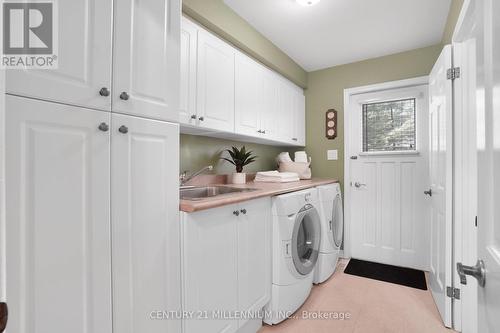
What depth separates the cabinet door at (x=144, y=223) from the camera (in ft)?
3.21

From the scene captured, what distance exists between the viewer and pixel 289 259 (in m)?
1.80

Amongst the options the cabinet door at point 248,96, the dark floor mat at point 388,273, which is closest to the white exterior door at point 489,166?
the cabinet door at point 248,96

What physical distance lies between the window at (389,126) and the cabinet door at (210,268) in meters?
2.34

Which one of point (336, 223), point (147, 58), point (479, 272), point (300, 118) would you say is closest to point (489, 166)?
point (479, 272)

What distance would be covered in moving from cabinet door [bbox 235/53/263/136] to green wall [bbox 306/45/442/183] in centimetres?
115

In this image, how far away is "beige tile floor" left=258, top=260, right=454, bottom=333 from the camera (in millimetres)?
1736

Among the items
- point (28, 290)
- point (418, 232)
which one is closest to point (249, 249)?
point (28, 290)

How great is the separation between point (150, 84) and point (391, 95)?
279 cm

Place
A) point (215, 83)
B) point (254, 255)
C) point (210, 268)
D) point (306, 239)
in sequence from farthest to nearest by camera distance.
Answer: point (306, 239) → point (215, 83) → point (254, 255) → point (210, 268)

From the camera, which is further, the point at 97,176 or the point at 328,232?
the point at 328,232

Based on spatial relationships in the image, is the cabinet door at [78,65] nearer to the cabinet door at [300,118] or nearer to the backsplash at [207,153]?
the backsplash at [207,153]

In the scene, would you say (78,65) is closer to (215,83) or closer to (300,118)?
(215,83)

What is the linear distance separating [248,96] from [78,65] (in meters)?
1.57

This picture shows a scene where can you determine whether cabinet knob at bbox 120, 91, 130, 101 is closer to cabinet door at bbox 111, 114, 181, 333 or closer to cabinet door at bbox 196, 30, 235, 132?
cabinet door at bbox 111, 114, 181, 333
